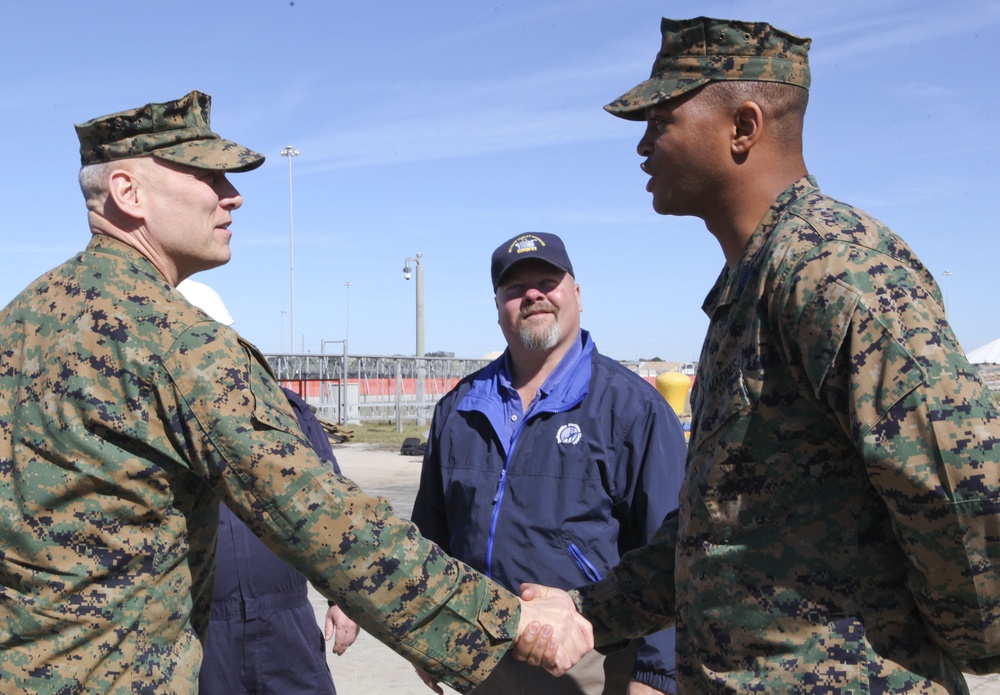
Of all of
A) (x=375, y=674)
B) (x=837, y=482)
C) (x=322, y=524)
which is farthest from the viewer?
(x=375, y=674)


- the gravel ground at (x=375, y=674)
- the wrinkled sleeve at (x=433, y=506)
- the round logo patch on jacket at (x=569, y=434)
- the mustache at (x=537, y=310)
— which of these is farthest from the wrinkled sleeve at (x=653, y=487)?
the gravel ground at (x=375, y=674)

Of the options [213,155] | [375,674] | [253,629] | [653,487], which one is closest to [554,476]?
[653,487]

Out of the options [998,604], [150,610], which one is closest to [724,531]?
[998,604]

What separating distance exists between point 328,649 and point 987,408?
564cm

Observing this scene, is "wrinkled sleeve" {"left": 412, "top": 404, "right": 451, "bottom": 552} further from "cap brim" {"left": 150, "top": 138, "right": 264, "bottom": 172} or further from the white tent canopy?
the white tent canopy

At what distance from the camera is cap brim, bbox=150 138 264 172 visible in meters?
2.83

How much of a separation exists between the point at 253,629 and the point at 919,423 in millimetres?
2815

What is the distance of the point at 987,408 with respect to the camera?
6.61 feet

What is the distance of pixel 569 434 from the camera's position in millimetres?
3996

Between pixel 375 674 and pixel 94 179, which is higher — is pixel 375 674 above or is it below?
below

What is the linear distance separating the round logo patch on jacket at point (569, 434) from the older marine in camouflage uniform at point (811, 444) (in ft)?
4.52

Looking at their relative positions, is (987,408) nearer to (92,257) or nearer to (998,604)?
(998,604)

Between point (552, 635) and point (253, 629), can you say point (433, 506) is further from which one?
point (552, 635)

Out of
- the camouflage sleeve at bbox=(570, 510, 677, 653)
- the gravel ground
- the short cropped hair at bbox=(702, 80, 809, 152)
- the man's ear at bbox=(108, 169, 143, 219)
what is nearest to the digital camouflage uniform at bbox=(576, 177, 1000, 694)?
the short cropped hair at bbox=(702, 80, 809, 152)
